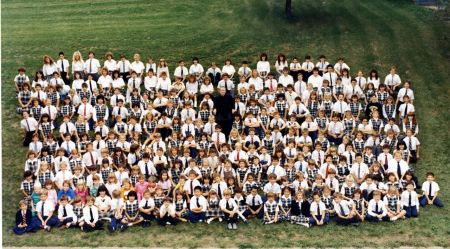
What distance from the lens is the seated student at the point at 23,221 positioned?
527 inches

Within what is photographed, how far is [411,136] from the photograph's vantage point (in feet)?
53.0

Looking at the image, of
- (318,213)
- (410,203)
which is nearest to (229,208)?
(318,213)

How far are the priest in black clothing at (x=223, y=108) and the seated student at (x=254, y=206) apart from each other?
3771mm

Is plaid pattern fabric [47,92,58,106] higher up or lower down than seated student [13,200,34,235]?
higher up

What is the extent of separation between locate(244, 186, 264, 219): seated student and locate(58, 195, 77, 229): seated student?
436cm

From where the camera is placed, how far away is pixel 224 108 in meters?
17.4

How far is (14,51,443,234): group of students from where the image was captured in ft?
45.1

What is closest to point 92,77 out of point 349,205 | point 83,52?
point 83,52

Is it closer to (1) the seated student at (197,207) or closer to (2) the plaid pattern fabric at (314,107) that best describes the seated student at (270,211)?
(1) the seated student at (197,207)

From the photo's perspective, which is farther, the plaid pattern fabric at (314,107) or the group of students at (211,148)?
the plaid pattern fabric at (314,107)

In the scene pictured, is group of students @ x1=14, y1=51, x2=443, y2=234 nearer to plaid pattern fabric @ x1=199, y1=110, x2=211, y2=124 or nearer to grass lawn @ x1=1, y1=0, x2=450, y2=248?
plaid pattern fabric @ x1=199, y1=110, x2=211, y2=124

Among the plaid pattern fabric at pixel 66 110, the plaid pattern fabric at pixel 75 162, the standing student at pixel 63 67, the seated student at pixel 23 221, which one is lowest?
the seated student at pixel 23 221

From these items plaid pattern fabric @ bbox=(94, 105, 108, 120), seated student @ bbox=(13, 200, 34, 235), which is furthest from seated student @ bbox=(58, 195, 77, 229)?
plaid pattern fabric @ bbox=(94, 105, 108, 120)

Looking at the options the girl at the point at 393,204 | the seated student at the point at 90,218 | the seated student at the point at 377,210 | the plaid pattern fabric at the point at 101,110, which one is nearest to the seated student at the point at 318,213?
Answer: the seated student at the point at 377,210
